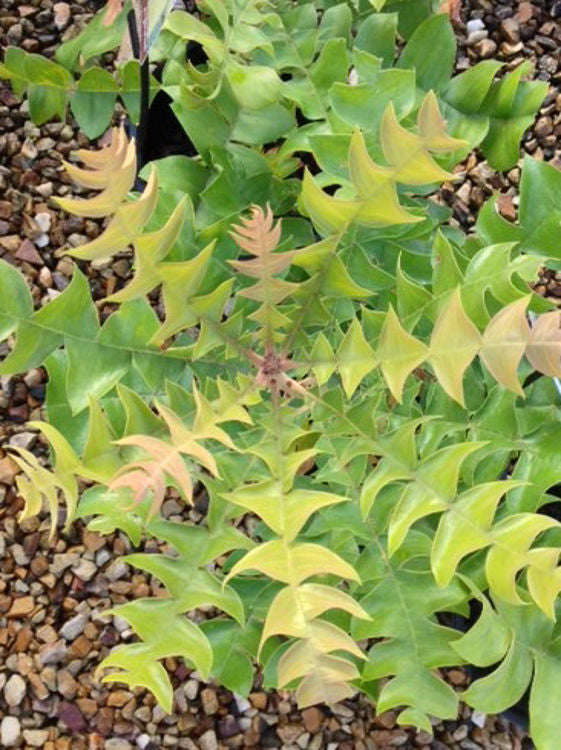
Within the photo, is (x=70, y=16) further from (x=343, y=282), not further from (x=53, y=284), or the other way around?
(x=343, y=282)

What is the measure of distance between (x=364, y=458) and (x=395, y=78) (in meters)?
0.35

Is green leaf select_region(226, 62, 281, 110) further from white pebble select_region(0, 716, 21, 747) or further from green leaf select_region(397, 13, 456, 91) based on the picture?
white pebble select_region(0, 716, 21, 747)

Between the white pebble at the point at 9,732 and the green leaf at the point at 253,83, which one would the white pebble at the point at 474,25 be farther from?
the white pebble at the point at 9,732

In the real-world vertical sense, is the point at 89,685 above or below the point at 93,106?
below

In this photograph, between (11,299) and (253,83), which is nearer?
(11,299)

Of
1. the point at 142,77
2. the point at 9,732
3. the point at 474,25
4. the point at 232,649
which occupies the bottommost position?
the point at 9,732

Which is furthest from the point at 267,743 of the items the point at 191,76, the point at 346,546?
the point at 191,76

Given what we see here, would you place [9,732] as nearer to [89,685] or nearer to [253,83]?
[89,685]

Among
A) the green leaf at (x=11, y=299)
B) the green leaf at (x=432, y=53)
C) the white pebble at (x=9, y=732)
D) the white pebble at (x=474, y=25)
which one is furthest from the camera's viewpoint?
the white pebble at (x=474, y=25)

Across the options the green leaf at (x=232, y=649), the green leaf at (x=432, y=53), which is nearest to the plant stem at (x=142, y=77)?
the green leaf at (x=432, y=53)

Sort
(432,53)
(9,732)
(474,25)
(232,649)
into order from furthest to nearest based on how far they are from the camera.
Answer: (474,25)
(9,732)
(432,53)
(232,649)

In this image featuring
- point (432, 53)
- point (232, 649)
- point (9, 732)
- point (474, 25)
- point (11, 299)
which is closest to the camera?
point (11, 299)

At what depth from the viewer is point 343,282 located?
83 cm

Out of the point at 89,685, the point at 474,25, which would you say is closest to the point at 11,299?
the point at 89,685
